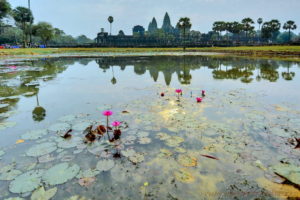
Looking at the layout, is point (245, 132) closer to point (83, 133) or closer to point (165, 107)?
point (165, 107)

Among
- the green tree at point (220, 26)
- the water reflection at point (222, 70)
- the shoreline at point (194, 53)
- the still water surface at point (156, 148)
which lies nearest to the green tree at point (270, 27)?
the green tree at point (220, 26)

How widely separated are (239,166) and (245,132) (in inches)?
54.1

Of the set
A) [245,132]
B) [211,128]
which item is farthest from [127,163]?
[245,132]

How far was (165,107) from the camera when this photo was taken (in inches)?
233

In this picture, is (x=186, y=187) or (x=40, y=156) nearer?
(x=186, y=187)

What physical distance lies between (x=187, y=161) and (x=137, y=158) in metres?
0.86

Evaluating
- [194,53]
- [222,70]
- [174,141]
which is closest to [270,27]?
[194,53]

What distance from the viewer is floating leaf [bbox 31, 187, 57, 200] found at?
238cm

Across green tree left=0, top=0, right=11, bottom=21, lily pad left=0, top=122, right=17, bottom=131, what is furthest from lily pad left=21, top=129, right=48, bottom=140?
green tree left=0, top=0, right=11, bottom=21

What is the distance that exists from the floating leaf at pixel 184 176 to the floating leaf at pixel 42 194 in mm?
1732

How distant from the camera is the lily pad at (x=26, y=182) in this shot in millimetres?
2504

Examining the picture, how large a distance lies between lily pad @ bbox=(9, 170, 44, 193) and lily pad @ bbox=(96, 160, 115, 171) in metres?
0.85

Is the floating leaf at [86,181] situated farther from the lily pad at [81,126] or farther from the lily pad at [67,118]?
the lily pad at [67,118]

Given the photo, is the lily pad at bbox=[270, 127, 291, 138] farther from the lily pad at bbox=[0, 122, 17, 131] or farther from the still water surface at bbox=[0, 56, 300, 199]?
the lily pad at bbox=[0, 122, 17, 131]
